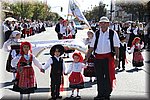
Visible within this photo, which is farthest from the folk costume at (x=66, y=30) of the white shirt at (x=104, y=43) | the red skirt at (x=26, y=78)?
the red skirt at (x=26, y=78)

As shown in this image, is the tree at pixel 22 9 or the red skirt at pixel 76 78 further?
the tree at pixel 22 9

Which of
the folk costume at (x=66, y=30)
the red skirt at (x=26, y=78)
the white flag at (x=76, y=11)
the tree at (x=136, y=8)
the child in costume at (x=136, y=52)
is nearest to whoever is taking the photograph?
the red skirt at (x=26, y=78)

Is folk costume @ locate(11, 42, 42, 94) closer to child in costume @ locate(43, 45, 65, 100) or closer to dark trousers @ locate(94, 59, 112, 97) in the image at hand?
child in costume @ locate(43, 45, 65, 100)

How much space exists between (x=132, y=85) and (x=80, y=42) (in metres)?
3.15

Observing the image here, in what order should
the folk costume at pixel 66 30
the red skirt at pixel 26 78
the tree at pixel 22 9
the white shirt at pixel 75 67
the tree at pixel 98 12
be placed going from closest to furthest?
the red skirt at pixel 26 78 < the white shirt at pixel 75 67 < the folk costume at pixel 66 30 < the tree at pixel 22 9 < the tree at pixel 98 12

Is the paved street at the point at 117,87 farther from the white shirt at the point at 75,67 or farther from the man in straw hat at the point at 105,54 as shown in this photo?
the white shirt at the point at 75,67

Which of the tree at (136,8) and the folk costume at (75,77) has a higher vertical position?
the tree at (136,8)

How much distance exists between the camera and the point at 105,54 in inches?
287

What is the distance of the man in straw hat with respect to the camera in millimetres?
7234

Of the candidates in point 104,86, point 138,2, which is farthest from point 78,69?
point 138,2

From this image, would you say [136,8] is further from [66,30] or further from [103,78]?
[103,78]

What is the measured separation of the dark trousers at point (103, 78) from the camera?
24.0 feet

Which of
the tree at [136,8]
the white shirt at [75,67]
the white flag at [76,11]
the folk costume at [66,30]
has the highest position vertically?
the tree at [136,8]

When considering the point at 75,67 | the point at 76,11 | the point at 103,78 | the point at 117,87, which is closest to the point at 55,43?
the point at 76,11
